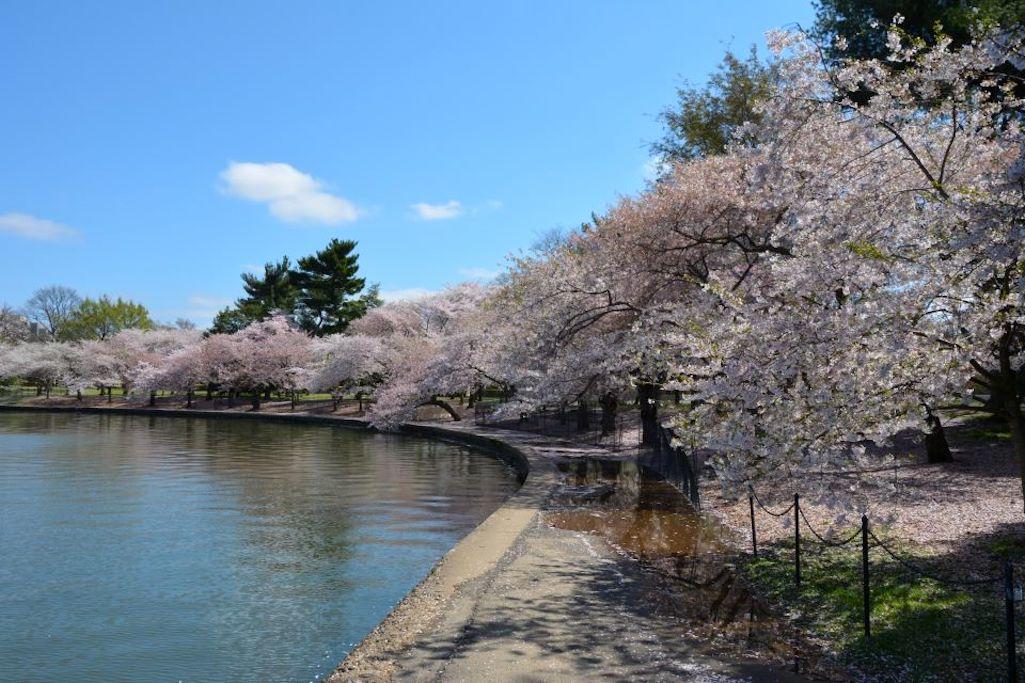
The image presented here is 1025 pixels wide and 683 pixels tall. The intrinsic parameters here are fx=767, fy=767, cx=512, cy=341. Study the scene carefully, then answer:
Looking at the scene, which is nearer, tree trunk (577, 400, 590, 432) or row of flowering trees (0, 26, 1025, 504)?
row of flowering trees (0, 26, 1025, 504)

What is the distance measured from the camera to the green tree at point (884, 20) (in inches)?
651

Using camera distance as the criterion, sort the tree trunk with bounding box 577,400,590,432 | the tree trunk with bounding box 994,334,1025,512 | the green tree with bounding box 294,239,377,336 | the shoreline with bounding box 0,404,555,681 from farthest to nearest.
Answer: the green tree with bounding box 294,239,377,336
the tree trunk with bounding box 577,400,590,432
the tree trunk with bounding box 994,334,1025,512
the shoreline with bounding box 0,404,555,681

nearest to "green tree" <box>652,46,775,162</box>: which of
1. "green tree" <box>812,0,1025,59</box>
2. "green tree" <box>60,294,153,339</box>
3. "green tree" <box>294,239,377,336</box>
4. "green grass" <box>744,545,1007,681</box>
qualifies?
"green tree" <box>812,0,1025,59</box>

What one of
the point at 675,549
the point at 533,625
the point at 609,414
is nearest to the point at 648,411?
the point at 609,414

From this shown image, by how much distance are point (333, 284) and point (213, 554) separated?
180 feet

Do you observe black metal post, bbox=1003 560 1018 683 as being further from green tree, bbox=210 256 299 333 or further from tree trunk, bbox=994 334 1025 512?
green tree, bbox=210 256 299 333

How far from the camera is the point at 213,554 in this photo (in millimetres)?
13242

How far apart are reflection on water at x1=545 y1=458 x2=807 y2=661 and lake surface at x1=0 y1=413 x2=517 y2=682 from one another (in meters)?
2.66

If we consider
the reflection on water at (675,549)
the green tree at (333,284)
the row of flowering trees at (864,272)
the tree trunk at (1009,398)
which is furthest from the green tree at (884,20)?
the green tree at (333,284)

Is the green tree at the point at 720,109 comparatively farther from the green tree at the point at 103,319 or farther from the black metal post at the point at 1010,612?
the green tree at the point at 103,319

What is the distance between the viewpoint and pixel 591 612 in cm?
778

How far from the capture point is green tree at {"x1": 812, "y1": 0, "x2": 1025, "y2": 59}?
16547 millimetres

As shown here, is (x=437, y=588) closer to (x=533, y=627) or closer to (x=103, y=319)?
(x=533, y=627)

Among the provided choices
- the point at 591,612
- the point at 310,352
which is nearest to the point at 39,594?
the point at 591,612
